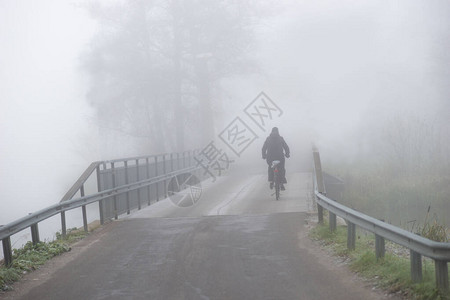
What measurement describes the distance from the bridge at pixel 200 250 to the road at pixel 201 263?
0.01 metres

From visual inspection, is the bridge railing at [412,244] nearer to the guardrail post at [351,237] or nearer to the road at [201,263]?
the guardrail post at [351,237]

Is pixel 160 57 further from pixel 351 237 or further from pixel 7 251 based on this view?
pixel 351 237

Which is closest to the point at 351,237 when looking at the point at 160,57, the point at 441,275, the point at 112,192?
the point at 441,275

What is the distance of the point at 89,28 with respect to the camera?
39.7 meters

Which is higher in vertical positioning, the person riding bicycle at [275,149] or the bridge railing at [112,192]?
the person riding bicycle at [275,149]

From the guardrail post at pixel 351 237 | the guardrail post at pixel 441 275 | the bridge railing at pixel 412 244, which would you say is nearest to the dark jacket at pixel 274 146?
the bridge railing at pixel 412 244

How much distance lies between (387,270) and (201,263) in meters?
2.83

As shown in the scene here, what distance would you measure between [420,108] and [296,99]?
10.4m

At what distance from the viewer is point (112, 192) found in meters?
15.4

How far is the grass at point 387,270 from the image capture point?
21.2 ft

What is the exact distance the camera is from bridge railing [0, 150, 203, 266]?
1076 centimetres

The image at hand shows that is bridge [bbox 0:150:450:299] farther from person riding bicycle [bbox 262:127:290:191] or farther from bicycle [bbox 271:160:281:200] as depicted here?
person riding bicycle [bbox 262:127:290:191]

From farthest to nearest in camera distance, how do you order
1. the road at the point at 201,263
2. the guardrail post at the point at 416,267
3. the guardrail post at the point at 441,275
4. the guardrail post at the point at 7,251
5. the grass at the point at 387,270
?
1. the guardrail post at the point at 7,251
2. the road at the point at 201,263
3. the guardrail post at the point at 416,267
4. the grass at the point at 387,270
5. the guardrail post at the point at 441,275

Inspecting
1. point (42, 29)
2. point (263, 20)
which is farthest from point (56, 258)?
point (42, 29)
